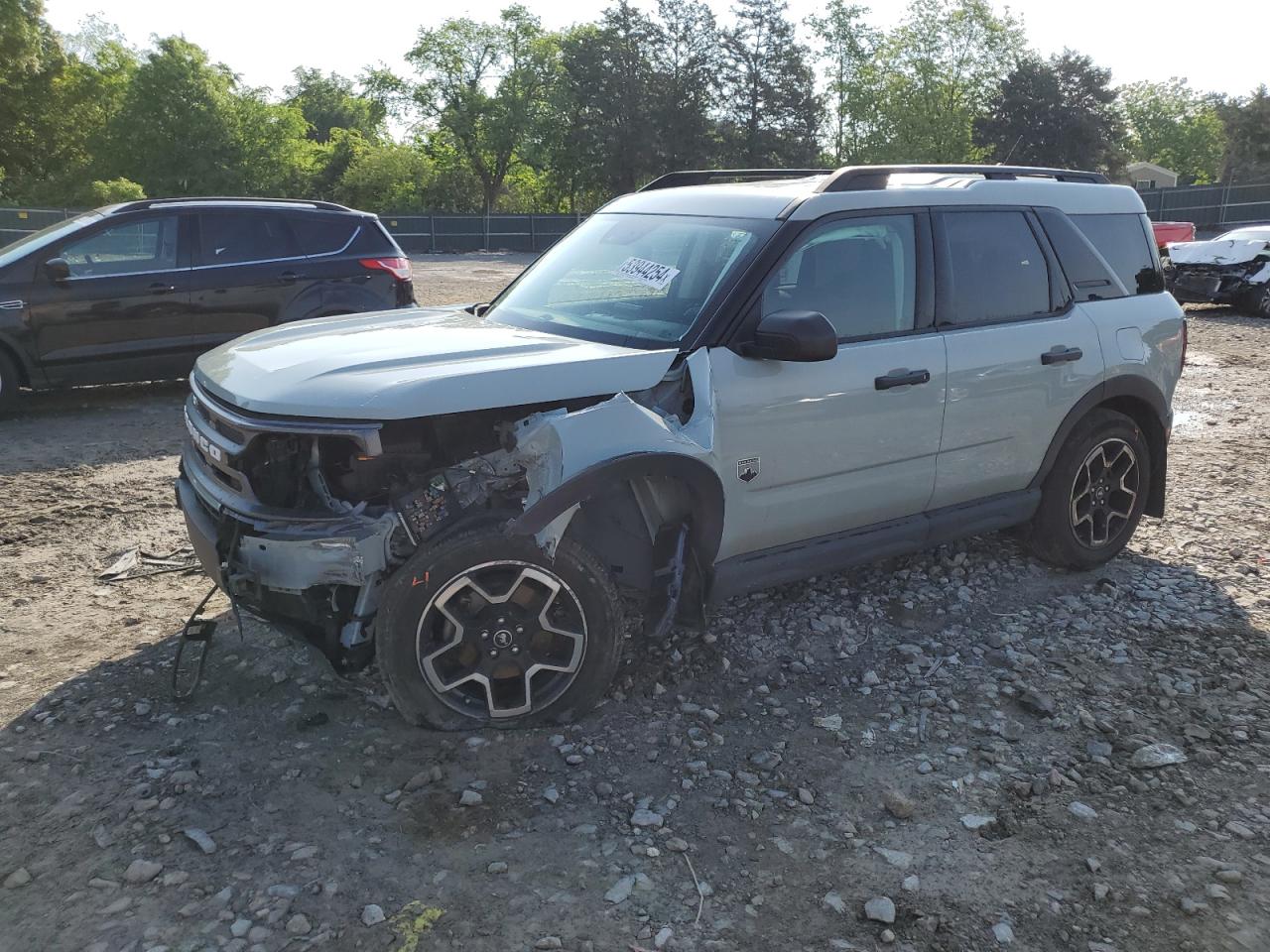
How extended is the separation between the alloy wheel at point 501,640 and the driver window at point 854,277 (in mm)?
1426

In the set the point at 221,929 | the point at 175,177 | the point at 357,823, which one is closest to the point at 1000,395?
the point at 357,823

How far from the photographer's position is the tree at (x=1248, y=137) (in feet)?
196

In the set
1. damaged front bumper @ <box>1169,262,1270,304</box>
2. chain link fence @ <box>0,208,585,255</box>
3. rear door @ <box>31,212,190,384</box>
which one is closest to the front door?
rear door @ <box>31,212,190,384</box>

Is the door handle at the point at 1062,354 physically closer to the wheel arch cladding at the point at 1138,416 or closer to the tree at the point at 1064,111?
the wheel arch cladding at the point at 1138,416

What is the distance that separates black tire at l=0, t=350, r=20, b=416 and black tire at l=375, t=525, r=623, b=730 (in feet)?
21.3

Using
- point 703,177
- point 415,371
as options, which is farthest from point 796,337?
point 703,177

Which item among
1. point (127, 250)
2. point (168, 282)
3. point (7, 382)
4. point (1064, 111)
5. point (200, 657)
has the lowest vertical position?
point (200, 657)

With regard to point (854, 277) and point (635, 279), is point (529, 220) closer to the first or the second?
point (635, 279)

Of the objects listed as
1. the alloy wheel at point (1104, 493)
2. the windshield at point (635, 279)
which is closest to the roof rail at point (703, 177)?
the windshield at point (635, 279)

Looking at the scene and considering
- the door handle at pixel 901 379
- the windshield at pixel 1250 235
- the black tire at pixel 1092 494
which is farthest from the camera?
the windshield at pixel 1250 235

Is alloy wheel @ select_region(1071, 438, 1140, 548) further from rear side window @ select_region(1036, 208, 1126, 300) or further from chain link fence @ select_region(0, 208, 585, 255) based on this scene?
chain link fence @ select_region(0, 208, 585, 255)

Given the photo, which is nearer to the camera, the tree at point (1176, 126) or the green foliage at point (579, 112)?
the green foliage at point (579, 112)

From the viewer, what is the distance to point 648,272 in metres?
4.29

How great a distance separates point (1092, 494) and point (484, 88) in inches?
2674
